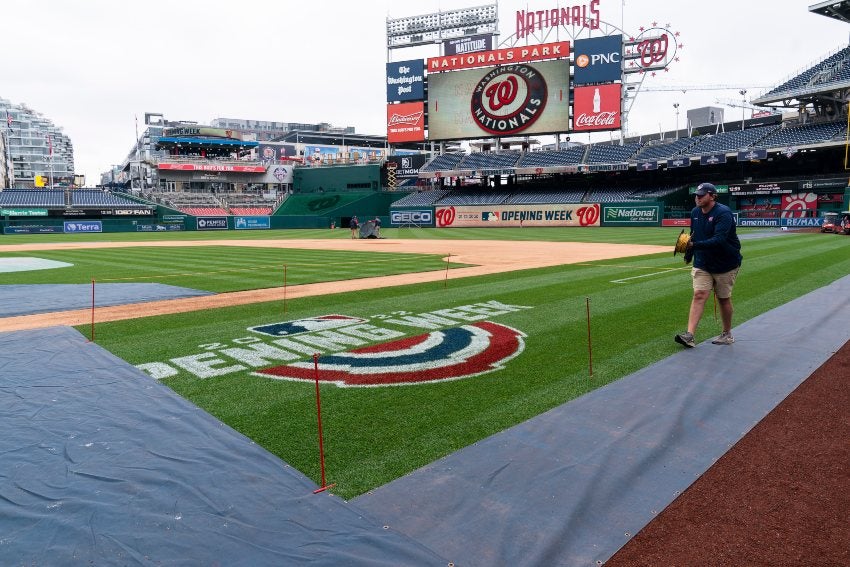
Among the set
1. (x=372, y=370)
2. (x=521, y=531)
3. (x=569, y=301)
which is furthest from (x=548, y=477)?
(x=569, y=301)

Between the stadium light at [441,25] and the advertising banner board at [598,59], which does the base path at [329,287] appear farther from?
the stadium light at [441,25]

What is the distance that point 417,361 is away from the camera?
7121 millimetres

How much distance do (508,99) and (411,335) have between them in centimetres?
5721

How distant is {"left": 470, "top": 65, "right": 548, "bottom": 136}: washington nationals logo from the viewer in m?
59.7

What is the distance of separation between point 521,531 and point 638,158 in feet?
203

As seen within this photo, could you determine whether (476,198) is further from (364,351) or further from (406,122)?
(364,351)

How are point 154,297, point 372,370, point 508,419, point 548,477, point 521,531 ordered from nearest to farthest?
point 521,531 < point 548,477 < point 508,419 < point 372,370 < point 154,297

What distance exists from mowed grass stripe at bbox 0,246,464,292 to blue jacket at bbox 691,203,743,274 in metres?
9.69

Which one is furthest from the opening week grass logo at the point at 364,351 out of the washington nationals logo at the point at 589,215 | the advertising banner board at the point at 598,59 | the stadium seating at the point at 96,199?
the stadium seating at the point at 96,199

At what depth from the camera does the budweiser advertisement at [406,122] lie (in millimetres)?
65812

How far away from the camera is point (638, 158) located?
194 ft

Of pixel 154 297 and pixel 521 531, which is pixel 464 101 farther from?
pixel 521 531

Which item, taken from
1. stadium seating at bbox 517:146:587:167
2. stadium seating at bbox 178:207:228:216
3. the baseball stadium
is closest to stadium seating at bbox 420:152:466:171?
stadium seating at bbox 517:146:587:167

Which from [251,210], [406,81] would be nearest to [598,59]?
[406,81]
